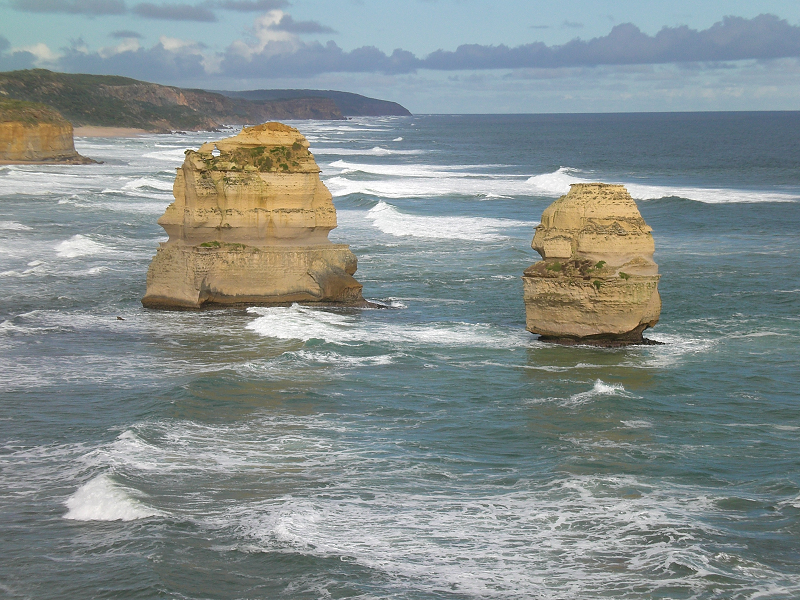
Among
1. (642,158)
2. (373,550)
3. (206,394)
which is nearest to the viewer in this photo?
(373,550)

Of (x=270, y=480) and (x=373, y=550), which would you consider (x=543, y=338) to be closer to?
(x=270, y=480)

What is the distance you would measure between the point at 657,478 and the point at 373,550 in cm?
445

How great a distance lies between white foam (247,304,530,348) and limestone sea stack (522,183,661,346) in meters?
1.20

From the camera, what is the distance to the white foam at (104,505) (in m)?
12.8

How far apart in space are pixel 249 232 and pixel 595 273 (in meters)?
9.17

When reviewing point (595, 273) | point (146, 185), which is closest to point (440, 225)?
point (146, 185)

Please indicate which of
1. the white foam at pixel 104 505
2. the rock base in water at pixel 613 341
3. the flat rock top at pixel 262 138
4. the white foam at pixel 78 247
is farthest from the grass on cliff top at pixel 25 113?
the white foam at pixel 104 505

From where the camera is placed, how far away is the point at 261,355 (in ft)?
69.4

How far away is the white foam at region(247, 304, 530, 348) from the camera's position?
74.0 feet

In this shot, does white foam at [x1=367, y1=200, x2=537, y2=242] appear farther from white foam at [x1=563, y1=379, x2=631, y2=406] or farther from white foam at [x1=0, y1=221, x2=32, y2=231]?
white foam at [x1=563, y1=379, x2=631, y2=406]

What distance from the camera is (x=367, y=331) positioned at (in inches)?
927

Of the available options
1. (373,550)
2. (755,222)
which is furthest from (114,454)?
(755,222)

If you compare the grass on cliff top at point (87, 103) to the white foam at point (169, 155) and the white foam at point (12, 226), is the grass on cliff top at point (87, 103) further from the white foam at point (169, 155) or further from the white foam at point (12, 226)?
the white foam at point (12, 226)

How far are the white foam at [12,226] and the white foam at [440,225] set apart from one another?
14.5 metres
